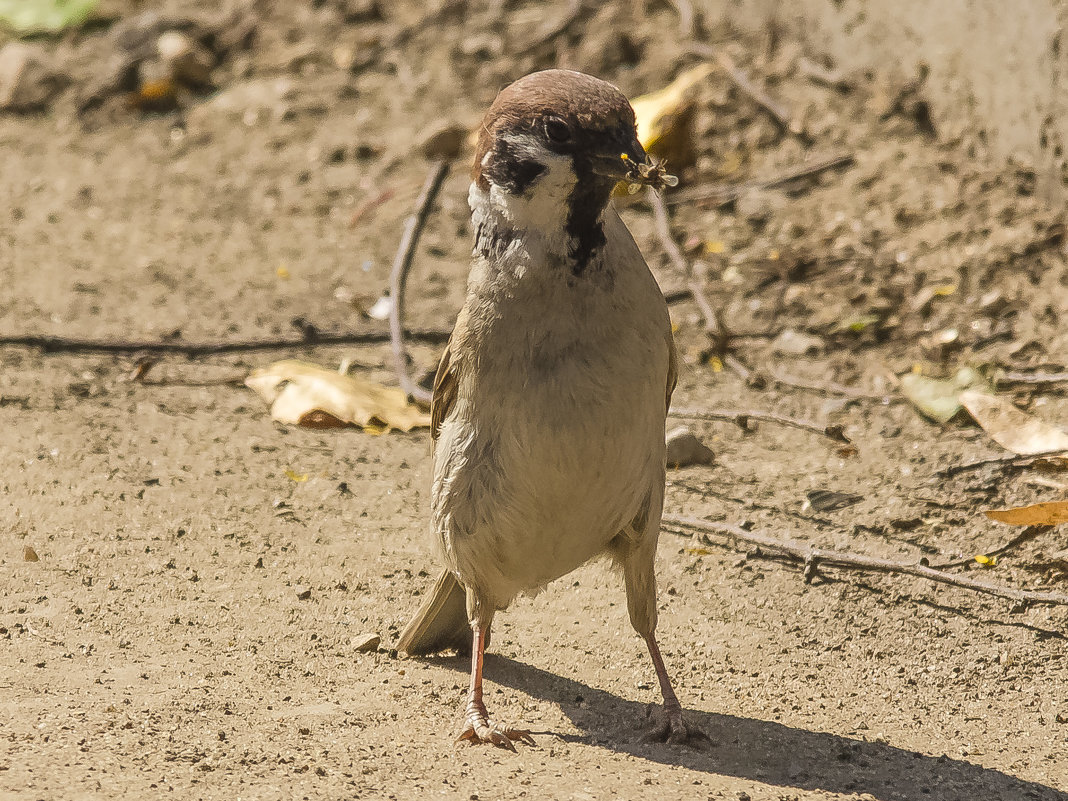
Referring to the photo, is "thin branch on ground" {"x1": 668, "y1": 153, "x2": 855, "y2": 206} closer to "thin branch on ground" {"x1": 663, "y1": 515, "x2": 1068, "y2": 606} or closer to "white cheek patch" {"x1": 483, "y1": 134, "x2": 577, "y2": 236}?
Answer: "thin branch on ground" {"x1": 663, "y1": 515, "x2": 1068, "y2": 606}

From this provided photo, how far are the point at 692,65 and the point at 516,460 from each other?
5116 mm

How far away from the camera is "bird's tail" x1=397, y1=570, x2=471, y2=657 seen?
13.6ft

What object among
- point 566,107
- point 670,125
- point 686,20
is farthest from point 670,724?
point 686,20

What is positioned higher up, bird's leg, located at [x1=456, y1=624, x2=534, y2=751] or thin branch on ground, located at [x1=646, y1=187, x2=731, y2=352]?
thin branch on ground, located at [x1=646, y1=187, x2=731, y2=352]

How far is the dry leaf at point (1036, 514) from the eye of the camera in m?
4.45

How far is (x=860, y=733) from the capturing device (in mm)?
3781

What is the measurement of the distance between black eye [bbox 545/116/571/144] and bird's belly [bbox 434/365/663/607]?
1.99 feet

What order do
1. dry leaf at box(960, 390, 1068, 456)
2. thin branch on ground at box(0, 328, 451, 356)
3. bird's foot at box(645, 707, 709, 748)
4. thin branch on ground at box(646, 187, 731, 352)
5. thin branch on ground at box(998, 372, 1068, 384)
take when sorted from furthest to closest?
1. thin branch on ground at box(646, 187, 731, 352)
2. thin branch on ground at box(0, 328, 451, 356)
3. thin branch on ground at box(998, 372, 1068, 384)
4. dry leaf at box(960, 390, 1068, 456)
5. bird's foot at box(645, 707, 709, 748)

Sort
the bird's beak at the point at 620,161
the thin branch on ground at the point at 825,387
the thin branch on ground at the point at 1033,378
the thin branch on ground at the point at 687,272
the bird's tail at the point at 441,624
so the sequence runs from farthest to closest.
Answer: the thin branch on ground at the point at 687,272, the thin branch on ground at the point at 825,387, the thin branch on ground at the point at 1033,378, the bird's tail at the point at 441,624, the bird's beak at the point at 620,161

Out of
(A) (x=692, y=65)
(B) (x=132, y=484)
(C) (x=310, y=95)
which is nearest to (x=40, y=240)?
(C) (x=310, y=95)

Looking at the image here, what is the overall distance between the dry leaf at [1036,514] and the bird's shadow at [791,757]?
117 centimetres

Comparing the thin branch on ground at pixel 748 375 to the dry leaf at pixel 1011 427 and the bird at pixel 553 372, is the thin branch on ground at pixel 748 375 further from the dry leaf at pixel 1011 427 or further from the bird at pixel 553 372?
the bird at pixel 553 372

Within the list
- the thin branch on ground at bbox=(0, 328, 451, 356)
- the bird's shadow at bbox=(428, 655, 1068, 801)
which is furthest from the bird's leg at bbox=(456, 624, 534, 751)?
the thin branch on ground at bbox=(0, 328, 451, 356)

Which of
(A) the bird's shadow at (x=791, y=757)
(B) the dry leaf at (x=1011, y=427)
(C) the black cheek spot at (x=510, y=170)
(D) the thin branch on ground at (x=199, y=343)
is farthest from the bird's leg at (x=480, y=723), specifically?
(D) the thin branch on ground at (x=199, y=343)
